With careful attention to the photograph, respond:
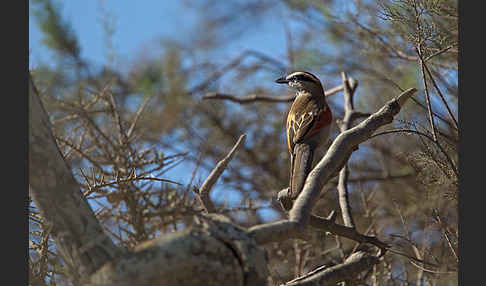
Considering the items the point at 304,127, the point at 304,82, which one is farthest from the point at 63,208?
the point at 304,82

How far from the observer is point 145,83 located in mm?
6863

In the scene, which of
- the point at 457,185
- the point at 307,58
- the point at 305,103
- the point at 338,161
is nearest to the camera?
the point at 338,161

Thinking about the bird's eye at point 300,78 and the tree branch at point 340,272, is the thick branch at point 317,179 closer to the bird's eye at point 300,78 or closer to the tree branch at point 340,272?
the tree branch at point 340,272

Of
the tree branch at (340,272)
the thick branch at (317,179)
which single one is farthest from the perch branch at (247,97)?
the tree branch at (340,272)

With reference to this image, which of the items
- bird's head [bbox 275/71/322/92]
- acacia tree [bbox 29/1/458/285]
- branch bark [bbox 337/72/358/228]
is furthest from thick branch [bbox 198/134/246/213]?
bird's head [bbox 275/71/322/92]

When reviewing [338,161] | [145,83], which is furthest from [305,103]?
[145,83]

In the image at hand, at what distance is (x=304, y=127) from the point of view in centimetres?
346

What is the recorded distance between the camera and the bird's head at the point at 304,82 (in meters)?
3.96

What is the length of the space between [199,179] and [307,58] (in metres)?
2.81

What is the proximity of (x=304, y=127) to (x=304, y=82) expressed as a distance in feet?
2.18

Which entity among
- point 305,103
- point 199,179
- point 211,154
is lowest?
point 199,179

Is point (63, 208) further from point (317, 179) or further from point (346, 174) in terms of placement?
point (346, 174)

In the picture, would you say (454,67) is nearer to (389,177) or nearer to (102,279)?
(389,177)
